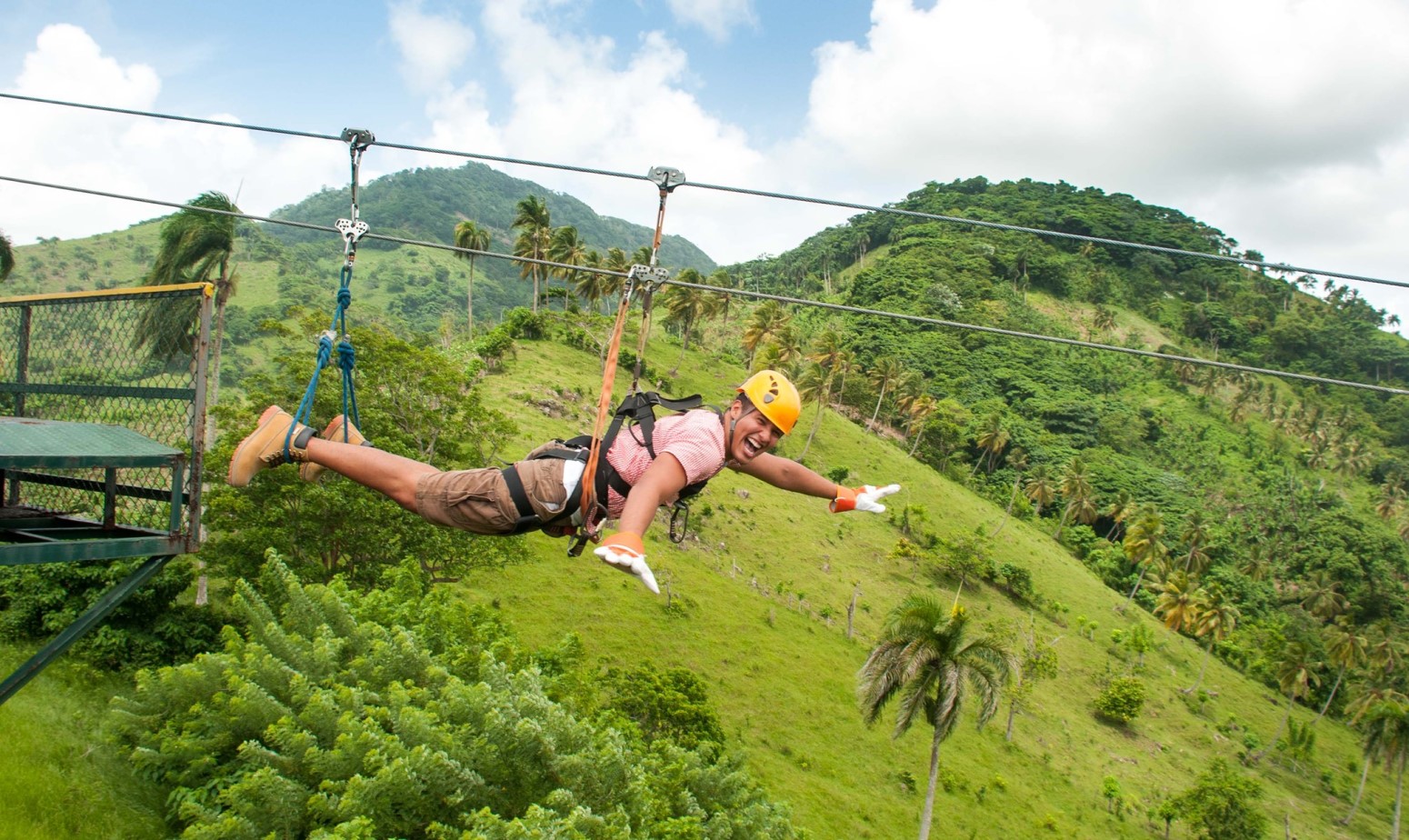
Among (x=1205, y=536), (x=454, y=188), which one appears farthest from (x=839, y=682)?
(x=454, y=188)

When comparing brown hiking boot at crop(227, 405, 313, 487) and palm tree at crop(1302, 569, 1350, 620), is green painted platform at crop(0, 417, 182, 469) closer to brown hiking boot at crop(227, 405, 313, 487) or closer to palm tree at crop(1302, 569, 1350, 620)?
brown hiking boot at crop(227, 405, 313, 487)

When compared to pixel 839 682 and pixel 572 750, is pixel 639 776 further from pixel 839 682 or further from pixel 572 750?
pixel 839 682

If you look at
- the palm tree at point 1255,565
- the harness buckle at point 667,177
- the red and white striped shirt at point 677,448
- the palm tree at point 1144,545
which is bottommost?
the palm tree at point 1255,565

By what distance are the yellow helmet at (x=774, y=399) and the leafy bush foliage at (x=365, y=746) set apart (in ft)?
18.8

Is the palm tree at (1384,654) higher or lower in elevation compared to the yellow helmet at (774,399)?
lower

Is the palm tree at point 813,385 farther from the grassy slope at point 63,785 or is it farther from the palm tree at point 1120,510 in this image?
the grassy slope at point 63,785

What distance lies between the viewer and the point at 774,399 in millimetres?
4254

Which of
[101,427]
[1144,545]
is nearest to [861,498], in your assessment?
[101,427]

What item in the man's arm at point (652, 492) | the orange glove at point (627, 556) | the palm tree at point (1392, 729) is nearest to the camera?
the orange glove at point (627, 556)

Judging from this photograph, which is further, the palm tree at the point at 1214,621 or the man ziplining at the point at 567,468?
the palm tree at the point at 1214,621

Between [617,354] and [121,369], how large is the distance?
3013 mm

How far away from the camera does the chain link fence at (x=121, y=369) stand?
457 cm

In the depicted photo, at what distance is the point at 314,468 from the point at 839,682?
104ft

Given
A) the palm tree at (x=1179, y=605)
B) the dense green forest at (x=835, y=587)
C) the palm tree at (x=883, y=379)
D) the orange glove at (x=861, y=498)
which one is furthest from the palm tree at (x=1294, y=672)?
the orange glove at (x=861, y=498)
